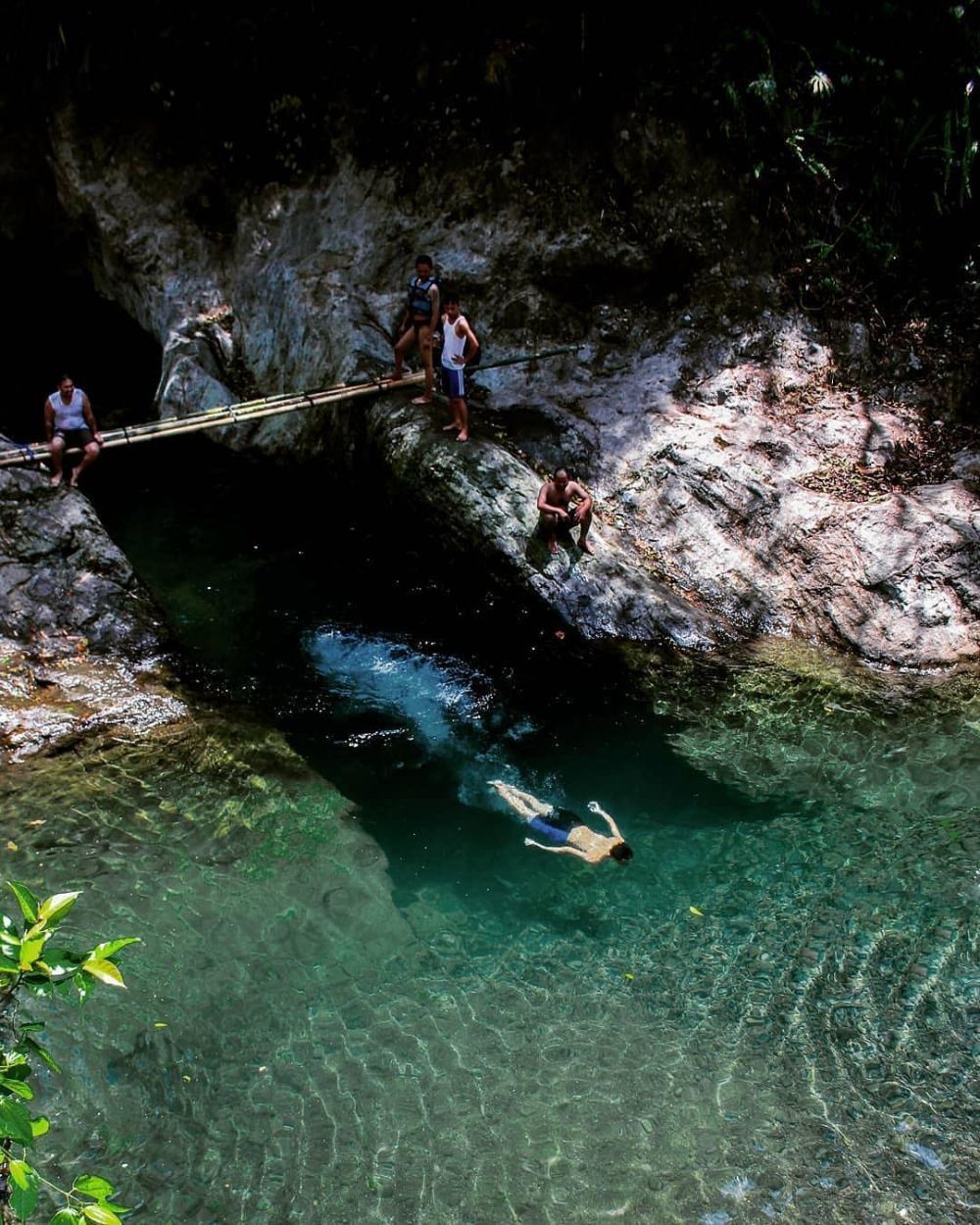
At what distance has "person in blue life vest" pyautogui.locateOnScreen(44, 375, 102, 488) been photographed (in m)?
9.86

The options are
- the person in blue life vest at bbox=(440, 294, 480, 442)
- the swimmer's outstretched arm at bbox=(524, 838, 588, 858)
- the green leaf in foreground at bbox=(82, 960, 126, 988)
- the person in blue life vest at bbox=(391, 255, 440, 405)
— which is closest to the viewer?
the green leaf in foreground at bbox=(82, 960, 126, 988)

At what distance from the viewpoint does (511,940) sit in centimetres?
675

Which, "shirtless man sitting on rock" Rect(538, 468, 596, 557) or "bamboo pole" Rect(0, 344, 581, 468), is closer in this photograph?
"shirtless man sitting on rock" Rect(538, 468, 596, 557)

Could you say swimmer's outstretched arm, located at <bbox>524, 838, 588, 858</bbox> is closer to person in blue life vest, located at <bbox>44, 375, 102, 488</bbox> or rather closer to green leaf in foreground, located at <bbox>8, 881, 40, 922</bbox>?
green leaf in foreground, located at <bbox>8, 881, 40, 922</bbox>

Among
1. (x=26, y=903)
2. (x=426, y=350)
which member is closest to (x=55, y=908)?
(x=26, y=903)

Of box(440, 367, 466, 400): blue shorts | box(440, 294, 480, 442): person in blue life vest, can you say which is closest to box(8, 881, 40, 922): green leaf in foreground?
box(440, 294, 480, 442): person in blue life vest

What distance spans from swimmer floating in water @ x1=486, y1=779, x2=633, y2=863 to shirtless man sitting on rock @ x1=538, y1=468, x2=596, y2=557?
2824 millimetres

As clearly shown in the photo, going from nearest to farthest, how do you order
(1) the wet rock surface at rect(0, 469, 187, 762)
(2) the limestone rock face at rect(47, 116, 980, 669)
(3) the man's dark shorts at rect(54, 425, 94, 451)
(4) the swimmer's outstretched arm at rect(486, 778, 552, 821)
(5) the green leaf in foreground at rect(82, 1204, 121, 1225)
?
(5) the green leaf in foreground at rect(82, 1204, 121, 1225) < (4) the swimmer's outstretched arm at rect(486, 778, 552, 821) < (1) the wet rock surface at rect(0, 469, 187, 762) < (2) the limestone rock face at rect(47, 116, 980, 669) < (3) the man's dark shorts at rect(54, 425, 94, 451)

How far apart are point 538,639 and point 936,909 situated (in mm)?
4117

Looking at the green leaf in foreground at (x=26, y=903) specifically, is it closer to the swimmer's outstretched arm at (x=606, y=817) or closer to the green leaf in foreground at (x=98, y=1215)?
the green leaf in foreground at (x=98, y=1215)

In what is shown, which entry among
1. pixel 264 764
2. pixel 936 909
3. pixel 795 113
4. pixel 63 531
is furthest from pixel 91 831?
pixel 795 113

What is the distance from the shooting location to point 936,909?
6.80m

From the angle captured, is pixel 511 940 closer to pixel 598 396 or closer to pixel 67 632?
pixel 67 632

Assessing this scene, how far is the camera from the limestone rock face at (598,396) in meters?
9.90
